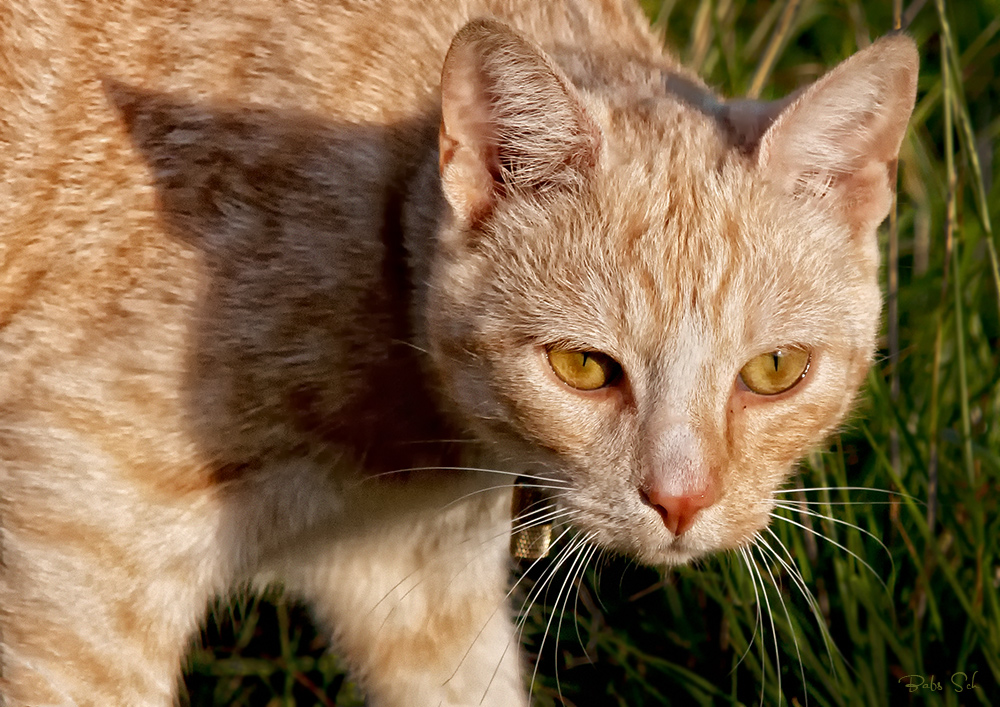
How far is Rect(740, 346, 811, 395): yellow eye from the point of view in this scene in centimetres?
184

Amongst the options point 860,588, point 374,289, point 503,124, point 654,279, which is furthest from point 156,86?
point 860,588

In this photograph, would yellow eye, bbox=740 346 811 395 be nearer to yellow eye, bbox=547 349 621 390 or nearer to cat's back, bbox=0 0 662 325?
yellow eye, bbox=547 349 621 390

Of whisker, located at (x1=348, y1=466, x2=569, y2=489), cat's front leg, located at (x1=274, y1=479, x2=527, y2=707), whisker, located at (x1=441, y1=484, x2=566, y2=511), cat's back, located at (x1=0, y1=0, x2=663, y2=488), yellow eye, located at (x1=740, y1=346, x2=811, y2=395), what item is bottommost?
cat's front leg, located at (x1=274, y1=479, x2=527, y2=707)

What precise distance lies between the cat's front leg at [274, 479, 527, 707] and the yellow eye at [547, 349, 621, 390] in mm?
408

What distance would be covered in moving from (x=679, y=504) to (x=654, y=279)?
1.01 feet

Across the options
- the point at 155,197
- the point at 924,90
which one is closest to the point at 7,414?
the point at 155,197

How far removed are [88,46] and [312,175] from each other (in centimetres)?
45

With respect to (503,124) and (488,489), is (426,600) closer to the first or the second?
(488,489)

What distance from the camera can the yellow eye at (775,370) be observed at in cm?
184

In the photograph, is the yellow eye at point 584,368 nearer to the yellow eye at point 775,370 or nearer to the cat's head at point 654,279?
the cat's head at point 654,279

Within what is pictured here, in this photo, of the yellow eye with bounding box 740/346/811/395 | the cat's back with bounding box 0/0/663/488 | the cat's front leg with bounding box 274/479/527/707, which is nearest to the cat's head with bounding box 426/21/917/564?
the yellow eye with bounding box 740/346/811/395

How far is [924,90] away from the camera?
383cm

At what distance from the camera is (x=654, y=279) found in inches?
70.2

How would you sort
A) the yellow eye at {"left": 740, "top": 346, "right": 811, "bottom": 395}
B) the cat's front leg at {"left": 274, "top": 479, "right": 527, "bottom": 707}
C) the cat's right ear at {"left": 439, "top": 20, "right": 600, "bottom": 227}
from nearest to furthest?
the cat's right ear at {"left": 439, "top": 20, "right": 600, "bottom": 227} → the yellow eye at {"left": 740, "top": 346, "right": 811, "bottom": 395} → the cat's front leg at {"left": 274, "top": 479, "right": 527, "bottom": 707}
